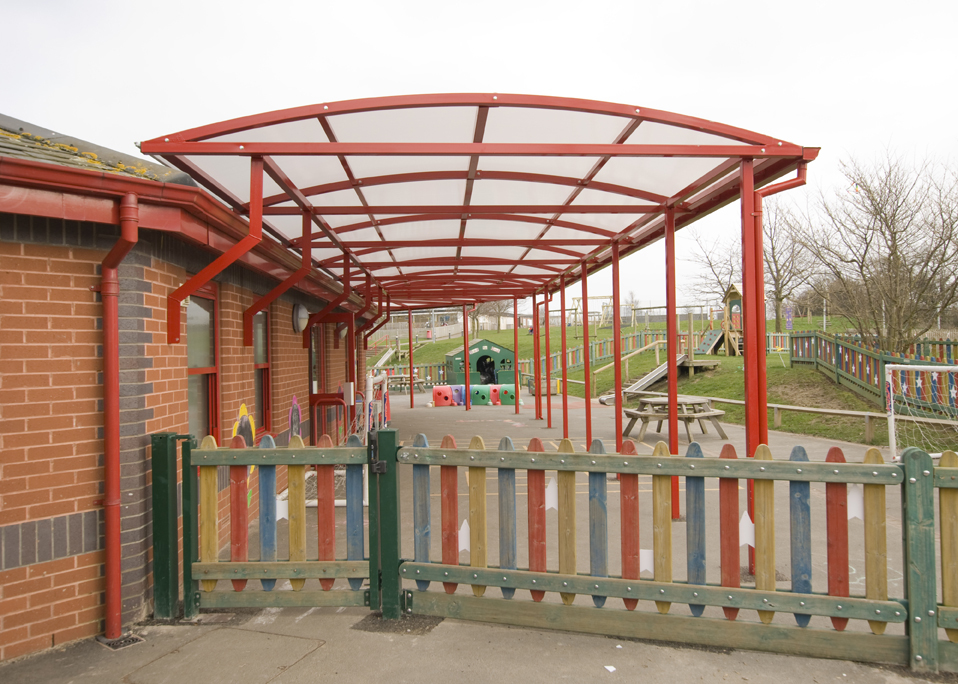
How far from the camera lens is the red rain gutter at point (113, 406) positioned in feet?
10.7

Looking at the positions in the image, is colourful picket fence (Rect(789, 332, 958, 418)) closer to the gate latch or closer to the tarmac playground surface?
the tarmac playground surface

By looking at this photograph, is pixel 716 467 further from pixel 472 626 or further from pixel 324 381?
pixel 324 381

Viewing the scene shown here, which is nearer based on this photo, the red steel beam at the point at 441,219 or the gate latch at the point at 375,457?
the gate latch at the point at 375,457

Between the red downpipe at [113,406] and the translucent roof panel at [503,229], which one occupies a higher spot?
the translucent roof panel at [503,229]

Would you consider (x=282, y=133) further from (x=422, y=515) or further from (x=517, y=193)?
(x=422, y=515)

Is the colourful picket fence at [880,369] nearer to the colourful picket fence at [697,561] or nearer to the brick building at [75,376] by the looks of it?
the colourful picket fence at [697,561]

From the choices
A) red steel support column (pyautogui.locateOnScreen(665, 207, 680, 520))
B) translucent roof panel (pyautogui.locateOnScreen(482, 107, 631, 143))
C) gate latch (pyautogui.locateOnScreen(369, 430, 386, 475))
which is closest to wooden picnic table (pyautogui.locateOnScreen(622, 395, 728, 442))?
red steel support column (pyautogui.locateOnScreen(665, 207, 680, 520))

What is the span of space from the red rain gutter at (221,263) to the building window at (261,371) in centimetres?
260

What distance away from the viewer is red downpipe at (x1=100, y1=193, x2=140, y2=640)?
3256 mm

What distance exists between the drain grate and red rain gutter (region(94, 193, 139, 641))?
0.03m

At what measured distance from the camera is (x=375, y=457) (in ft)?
11.4

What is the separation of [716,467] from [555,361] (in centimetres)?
2855

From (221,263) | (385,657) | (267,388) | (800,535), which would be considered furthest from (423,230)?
(800,535)

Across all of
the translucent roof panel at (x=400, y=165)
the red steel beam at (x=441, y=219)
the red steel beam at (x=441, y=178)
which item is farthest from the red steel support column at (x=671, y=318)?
the translucent roof panel at (x=400, y=165)
